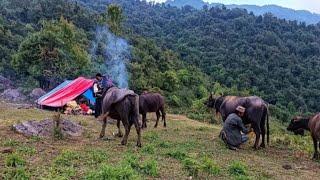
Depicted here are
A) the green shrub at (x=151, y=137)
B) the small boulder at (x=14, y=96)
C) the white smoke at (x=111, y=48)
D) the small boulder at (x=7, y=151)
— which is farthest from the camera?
the white smoke at (x=111, y=48)

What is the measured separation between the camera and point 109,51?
55562mm

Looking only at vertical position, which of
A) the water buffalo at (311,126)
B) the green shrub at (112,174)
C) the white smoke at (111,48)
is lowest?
the green shrub at (112,174)

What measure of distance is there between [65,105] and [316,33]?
9930 centimetres

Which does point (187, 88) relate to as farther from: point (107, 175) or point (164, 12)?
point (164, 12)

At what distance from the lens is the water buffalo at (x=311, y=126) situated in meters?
14.9

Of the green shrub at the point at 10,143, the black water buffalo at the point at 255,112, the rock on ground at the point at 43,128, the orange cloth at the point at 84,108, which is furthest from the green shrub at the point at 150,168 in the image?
the orange cloth at the point at 84,108

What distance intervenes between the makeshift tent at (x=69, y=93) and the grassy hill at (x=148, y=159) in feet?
29.2

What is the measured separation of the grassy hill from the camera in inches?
393

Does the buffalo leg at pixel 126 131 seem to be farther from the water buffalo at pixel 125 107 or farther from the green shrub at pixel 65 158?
the green shrub at pixel 65 158

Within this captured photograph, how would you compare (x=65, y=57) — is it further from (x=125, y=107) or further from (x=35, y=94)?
(x=125, y=107)

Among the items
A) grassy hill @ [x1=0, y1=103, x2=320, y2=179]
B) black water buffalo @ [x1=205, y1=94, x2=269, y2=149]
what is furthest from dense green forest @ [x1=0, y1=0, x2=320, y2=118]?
grassy hill @ [x1=0, y1=103, x2=320, y2=179]

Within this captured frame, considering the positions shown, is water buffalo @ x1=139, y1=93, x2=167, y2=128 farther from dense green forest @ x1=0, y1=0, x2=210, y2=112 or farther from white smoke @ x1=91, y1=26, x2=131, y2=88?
white smoke @ x1=91, y1=26, x2=131, y2=88

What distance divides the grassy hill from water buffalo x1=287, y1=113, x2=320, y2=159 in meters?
0.62

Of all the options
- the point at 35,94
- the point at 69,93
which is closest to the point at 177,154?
the point at 69,93
